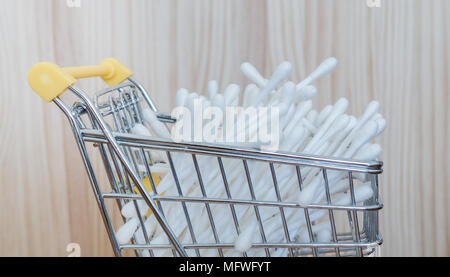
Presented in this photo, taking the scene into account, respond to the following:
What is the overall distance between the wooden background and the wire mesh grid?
0.51m

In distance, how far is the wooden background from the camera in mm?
1020

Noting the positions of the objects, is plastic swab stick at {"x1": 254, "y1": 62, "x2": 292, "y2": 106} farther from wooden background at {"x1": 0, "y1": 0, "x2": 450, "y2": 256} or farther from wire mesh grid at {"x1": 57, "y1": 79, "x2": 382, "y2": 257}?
wooden background at {"x1": 0, "y1": 0, "x2": 450, "y2": 256}

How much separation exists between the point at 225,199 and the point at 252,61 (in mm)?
597

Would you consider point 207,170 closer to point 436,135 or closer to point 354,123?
point 354,123

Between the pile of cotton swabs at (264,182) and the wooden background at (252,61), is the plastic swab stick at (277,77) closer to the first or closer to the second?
the pile of cotton swabs at (264,182)

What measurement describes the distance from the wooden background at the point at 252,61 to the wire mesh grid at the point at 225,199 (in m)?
0.51

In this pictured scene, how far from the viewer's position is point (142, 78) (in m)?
1.07

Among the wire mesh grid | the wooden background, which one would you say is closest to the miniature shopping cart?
the wire mesh grid

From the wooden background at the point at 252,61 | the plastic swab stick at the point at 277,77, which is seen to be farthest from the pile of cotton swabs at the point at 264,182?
the wooden background at the point at 252,61

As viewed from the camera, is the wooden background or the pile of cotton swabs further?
the wooden background

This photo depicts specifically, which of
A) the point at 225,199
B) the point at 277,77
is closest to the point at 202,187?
the point at 225,199

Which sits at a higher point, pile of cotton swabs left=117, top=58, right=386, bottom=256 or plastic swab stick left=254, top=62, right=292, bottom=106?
plastic swab stick left=254, top=62, right=292, bottom=106

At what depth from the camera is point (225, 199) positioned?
0.52m

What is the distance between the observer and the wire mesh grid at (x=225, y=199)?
0.51m
